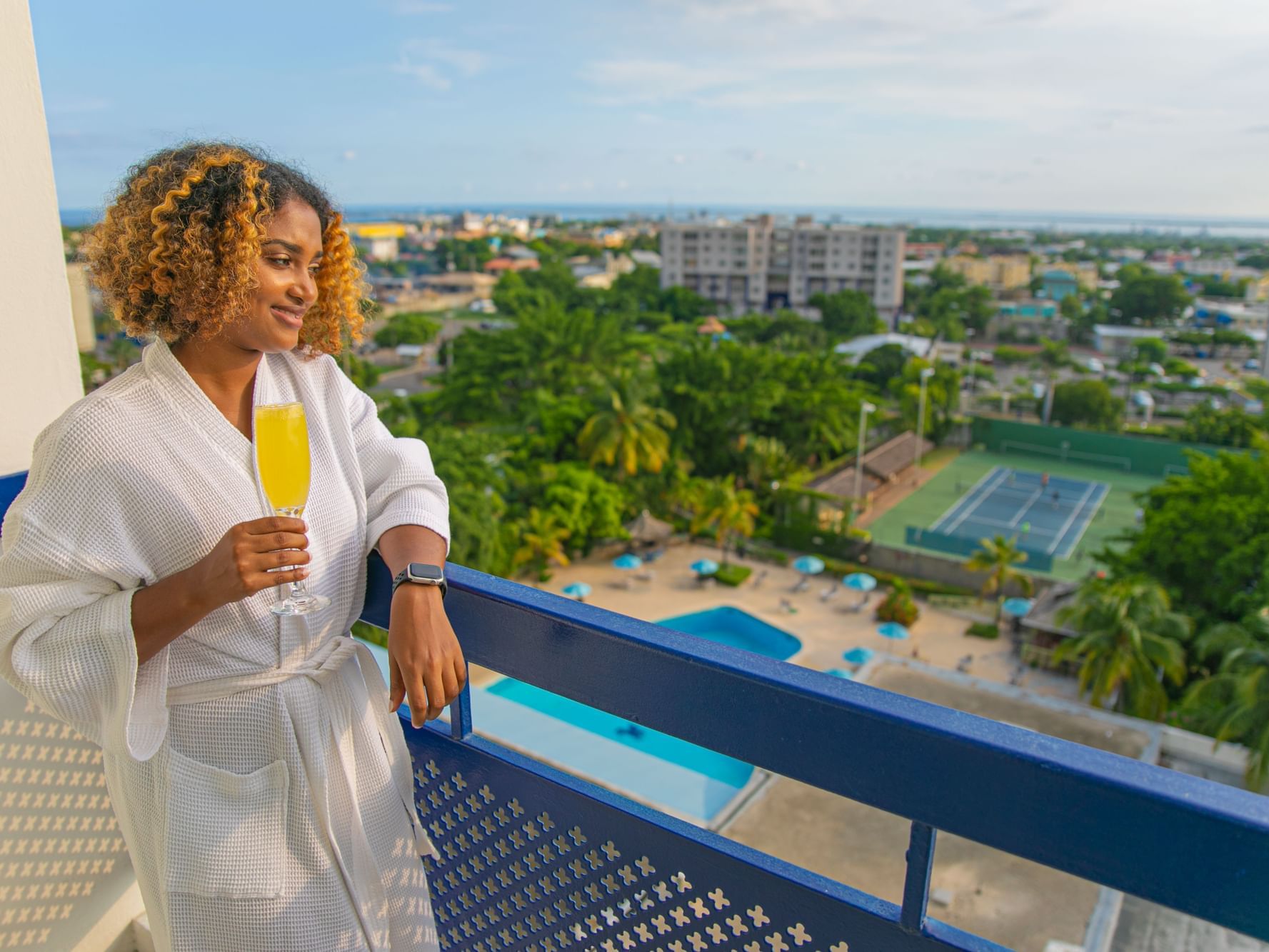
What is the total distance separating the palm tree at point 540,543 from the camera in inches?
596

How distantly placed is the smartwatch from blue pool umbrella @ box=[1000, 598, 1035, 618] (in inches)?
590

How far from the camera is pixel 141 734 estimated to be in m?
0.99

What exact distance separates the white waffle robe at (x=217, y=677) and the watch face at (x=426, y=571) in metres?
0.11

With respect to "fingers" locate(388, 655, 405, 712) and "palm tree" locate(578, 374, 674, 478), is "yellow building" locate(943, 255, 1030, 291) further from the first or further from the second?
"fingers" locate(388, 655, 405, 712)

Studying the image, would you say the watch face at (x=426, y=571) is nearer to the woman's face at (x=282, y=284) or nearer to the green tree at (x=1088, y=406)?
the woman's face at (x=282, y=284)

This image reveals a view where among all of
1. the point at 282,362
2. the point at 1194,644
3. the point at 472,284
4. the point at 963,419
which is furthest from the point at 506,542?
the point at 472,284

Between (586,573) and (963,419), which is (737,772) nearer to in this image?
(586,573)

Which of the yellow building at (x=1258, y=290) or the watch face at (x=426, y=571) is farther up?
the watch face at (x=426, y=571)

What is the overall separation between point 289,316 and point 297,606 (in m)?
0.35

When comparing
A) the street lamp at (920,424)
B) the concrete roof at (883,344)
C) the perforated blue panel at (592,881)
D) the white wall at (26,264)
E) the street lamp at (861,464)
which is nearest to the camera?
the perforated blue panel at (592,881)

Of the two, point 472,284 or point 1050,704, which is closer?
point 1050,704

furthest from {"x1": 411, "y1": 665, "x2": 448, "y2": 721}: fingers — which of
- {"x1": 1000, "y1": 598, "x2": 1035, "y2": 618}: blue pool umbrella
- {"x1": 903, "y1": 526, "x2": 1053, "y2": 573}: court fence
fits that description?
{"x1": 903, "y1": 526, "x2": 1053, "y2": 573}: court fence

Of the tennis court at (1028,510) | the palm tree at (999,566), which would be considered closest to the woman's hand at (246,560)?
the palm tree at (999,566)

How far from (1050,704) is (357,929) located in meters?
11.9
